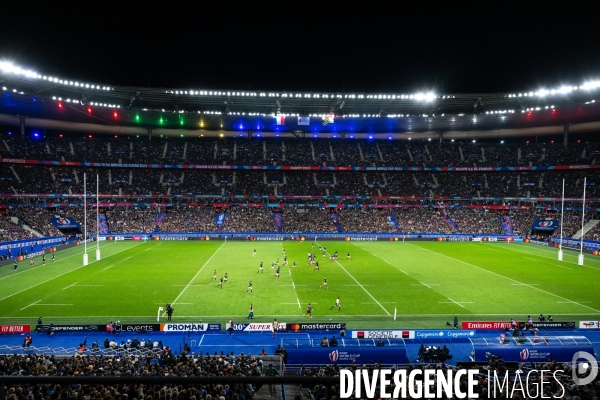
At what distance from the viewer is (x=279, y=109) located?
70938 mm

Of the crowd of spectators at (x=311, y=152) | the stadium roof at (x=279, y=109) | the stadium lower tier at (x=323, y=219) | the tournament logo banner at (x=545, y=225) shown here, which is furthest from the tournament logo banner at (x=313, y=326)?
the crowd of spectators at (x=311, y=152)

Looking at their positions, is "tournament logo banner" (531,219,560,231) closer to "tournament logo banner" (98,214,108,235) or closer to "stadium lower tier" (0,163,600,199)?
"stadium lower tier" (0,163,600,199)

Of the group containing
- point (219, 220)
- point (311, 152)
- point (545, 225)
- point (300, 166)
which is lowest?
point (219, 220)

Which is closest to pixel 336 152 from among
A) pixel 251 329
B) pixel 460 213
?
pixel 460 213

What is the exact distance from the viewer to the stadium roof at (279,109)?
5659 centimetres

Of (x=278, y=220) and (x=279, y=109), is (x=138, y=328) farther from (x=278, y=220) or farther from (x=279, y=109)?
(x=279, y=109)

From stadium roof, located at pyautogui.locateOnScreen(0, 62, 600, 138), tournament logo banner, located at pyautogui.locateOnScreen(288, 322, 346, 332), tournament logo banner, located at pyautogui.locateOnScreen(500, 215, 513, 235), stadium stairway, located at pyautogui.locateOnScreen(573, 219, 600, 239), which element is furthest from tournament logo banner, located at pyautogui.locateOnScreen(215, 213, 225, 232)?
stadium stairway, located at pyautogui.locateOnScreen(573, 219, 600, 239)

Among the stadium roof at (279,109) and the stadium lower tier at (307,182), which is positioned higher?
the stadium roof at (279,109)

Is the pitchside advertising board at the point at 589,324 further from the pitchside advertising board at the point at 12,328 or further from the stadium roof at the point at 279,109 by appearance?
the stadium roof at the point at 279,109

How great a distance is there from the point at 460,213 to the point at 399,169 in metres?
15.7

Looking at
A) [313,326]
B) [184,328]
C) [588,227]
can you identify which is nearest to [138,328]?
[184,328]

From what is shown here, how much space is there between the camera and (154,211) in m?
76.0

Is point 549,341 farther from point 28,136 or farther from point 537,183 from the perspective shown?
point 28,136

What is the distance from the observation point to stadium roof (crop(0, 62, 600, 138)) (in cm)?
5659
